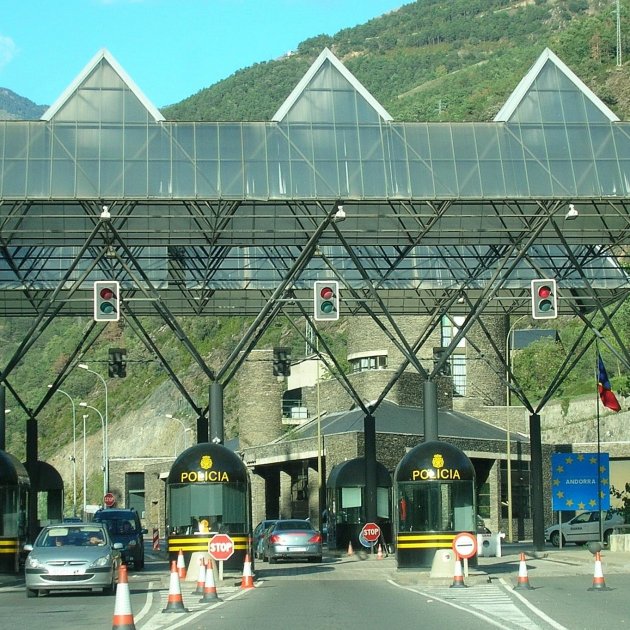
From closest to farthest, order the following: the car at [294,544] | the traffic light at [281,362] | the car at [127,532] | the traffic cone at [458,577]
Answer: the traffic cone at [458,577] → the car at [127,532] → the car at [294,544] → the traffic light at [281,362]

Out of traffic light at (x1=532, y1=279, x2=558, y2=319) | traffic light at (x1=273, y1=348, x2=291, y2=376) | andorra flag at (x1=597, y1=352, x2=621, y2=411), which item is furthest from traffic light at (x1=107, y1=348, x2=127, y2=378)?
traffic light at (x1=532, y1=279, x2=558, y2=319)

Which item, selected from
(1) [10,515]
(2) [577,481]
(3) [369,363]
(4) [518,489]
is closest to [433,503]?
(1) [10,515]

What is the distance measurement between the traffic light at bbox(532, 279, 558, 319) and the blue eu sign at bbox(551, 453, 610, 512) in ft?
46.3

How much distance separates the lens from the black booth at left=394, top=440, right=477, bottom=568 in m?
33.2

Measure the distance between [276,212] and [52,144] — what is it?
269 inches

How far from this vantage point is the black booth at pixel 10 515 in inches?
1390

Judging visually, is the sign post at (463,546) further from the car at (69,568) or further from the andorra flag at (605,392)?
the andorra flag at (605,392)

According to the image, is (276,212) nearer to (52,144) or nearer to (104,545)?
(52,144)

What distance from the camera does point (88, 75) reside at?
118 feet

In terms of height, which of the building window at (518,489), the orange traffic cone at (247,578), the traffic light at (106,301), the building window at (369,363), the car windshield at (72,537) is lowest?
the orange traffic cone at (247,578)

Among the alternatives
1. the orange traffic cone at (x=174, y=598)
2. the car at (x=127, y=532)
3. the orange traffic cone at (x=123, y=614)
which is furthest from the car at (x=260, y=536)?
the orange traffic cone at (x=123, y=614)

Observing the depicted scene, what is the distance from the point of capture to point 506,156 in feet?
122

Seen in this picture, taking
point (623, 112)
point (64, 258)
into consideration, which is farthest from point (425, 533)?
point (623, 112)

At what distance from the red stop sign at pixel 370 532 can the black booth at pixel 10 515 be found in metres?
13.3
